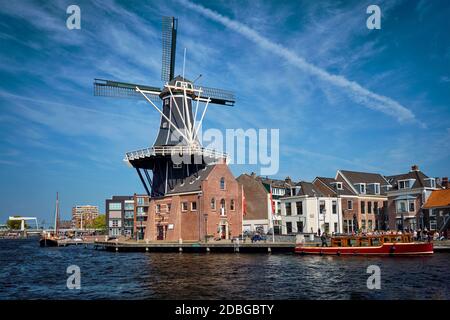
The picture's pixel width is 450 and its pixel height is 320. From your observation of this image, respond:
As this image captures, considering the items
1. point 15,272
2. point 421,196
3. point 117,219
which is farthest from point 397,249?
point 117,219

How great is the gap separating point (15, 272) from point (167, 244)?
2210cm

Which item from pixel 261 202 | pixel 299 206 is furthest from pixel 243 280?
pixel 261 202

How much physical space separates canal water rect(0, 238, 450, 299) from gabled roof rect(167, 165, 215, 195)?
2109 cm

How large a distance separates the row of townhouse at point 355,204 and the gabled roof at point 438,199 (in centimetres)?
75

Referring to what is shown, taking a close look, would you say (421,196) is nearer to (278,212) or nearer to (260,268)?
(278,212)

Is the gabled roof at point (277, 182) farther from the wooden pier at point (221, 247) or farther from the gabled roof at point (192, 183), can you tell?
the wooden pier at point (221, 247)

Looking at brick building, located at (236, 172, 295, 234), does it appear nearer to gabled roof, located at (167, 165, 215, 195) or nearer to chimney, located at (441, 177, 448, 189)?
gabled roof, located at (167, 165, 215, 195)

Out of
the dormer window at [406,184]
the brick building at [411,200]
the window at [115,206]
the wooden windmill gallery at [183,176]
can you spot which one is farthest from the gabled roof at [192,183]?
the window at [115,206]

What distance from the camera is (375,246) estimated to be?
4619 cm

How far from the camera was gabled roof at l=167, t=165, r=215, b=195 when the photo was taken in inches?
2442

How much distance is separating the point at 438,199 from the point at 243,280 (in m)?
43.2

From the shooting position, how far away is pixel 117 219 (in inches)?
5886

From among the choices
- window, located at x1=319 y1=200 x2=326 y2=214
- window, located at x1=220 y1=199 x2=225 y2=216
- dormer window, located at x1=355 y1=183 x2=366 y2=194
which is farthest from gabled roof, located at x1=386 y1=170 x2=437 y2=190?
window, located at x1=220 y1=199 x2=225 y2=216

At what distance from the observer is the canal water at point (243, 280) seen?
80.6ft
